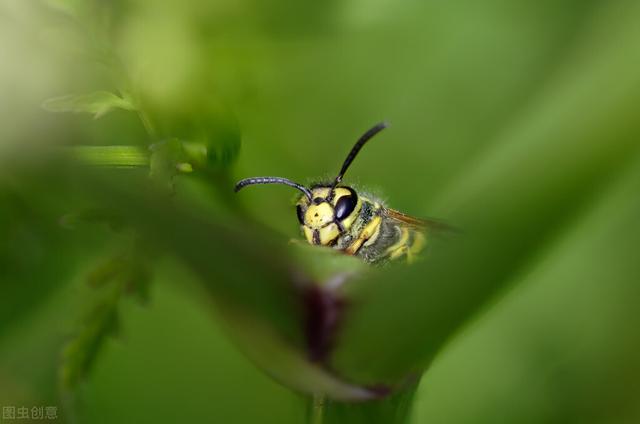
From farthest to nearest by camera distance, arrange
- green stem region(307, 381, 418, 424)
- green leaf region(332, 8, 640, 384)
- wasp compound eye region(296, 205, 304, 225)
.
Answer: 1. wasp compound eye region(296, 205, 304, 225)
2. green stem region(307, 381, 418, 424)
3. green leaf region(332, 8, 640, 384)

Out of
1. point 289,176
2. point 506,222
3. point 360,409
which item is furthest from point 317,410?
point 289,176

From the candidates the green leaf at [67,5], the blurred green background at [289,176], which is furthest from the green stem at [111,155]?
the green leaf at [67,5]

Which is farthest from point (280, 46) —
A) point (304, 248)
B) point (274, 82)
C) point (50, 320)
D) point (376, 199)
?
point (304, 248)

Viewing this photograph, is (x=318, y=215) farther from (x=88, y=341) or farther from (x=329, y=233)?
(x=88, y=341)

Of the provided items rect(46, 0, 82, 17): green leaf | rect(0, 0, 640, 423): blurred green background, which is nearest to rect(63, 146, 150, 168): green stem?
rect(0, 0, 640, 423): blurred green background

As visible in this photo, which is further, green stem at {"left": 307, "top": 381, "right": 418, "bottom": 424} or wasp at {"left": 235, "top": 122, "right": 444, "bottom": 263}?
wasp at {"left": 235, "top": 122, "right": 444, "bottom": 263}

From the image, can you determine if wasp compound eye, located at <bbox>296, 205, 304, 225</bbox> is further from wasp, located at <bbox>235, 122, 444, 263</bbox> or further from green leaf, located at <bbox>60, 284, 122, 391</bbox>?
green leaf, located at <bbox>60, 284, 122, 391</bbox>
